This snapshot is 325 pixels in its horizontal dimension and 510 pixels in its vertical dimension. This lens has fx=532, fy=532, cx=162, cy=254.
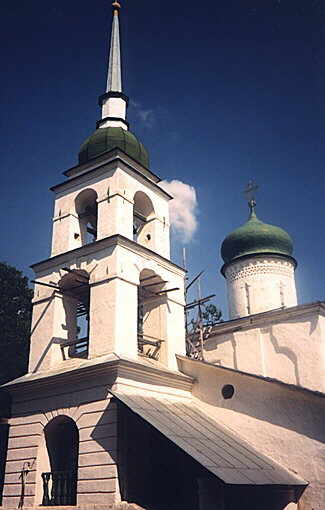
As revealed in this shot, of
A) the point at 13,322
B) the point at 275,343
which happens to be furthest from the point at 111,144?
the point at 13,322

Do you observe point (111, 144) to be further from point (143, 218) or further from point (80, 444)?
point (80, 444)

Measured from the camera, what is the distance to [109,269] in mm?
12508

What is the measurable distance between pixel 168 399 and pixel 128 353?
→ 159 centimetres

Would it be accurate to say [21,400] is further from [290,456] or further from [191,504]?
[290,456]

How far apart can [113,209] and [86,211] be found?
1753 mm

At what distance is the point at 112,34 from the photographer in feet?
60.6

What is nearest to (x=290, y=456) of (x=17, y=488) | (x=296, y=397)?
(x=296, y=397)

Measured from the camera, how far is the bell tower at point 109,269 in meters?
12.3

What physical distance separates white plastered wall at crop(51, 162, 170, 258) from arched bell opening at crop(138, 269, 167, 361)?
3.02 ft

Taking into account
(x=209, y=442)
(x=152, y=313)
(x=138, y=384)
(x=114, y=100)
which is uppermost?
(x=114, y=100)

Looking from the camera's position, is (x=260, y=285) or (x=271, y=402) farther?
(x=260, y=285)

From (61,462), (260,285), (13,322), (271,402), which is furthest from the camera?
(13,322)

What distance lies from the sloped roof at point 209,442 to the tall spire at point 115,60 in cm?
984

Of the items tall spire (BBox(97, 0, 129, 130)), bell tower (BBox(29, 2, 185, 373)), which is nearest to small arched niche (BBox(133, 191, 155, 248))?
bell tower (BBox(29, 2, 185, 373))
